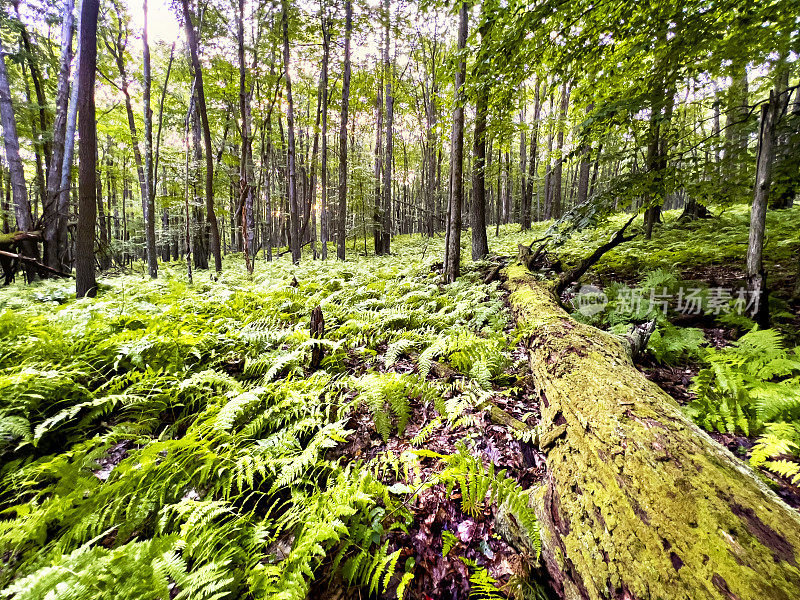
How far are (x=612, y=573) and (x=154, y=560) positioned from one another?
1906mm

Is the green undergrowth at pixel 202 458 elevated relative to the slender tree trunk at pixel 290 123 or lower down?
lower down

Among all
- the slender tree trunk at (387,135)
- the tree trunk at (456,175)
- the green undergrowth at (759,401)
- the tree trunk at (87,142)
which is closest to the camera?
the green undergrowth at (759,401)

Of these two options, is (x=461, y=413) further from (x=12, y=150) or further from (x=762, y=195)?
(x=12, y=150)

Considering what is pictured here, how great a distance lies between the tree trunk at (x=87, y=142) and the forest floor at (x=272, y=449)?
1.31 m

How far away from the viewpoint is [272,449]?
237 cm

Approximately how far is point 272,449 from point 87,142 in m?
6.50

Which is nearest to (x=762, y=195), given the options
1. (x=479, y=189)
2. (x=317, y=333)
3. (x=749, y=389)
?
(x=749, y=389)

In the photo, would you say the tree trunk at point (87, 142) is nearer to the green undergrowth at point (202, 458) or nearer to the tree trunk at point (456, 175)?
the green undergrowth at point (202, 458)

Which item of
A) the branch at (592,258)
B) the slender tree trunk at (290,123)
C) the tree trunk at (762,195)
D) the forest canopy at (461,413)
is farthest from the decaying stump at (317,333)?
the slender tree trunk at (290,123)

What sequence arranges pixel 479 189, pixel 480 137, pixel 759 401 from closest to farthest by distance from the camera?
pixel 759 401 → pixel 480 137 → pixel 479 189

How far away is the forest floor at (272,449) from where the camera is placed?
1.60 metres

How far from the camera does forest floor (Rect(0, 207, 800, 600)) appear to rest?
1597 mm

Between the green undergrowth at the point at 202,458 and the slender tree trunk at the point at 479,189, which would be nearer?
the green undergrowth at the point at 202,458

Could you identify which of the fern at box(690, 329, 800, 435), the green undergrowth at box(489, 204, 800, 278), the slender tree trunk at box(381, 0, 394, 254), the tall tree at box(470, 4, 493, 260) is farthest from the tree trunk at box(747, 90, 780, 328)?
the slender tree trunk at box(381, 0, 394, 254)
